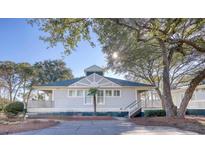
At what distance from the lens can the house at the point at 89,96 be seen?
12219mm

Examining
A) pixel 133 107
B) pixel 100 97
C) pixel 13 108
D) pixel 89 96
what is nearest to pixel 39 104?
pixel 13 108

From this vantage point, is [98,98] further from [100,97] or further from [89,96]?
[89,96]

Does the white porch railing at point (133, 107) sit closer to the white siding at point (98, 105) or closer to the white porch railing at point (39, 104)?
the white siding at point (98, 105)

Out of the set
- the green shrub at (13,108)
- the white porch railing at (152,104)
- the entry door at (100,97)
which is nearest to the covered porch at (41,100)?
the green shrub at (13,108)

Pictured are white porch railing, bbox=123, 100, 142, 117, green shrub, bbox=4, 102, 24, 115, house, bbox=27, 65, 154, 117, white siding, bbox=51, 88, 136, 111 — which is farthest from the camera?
white siding, bbox=51, 88, 136, 111

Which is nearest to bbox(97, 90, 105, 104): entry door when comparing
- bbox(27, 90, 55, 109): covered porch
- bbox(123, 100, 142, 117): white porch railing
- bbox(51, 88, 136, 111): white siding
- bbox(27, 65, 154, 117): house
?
bbox(27, 65, 154, 117): house

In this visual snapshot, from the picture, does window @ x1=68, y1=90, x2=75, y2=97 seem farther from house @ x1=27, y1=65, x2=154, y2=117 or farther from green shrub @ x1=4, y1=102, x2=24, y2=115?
green shrub @ x1=4, y1=102, x2=24, y2=115

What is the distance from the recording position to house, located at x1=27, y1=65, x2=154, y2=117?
12.2 metres

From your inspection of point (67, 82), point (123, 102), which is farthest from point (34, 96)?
point (123, 102)
